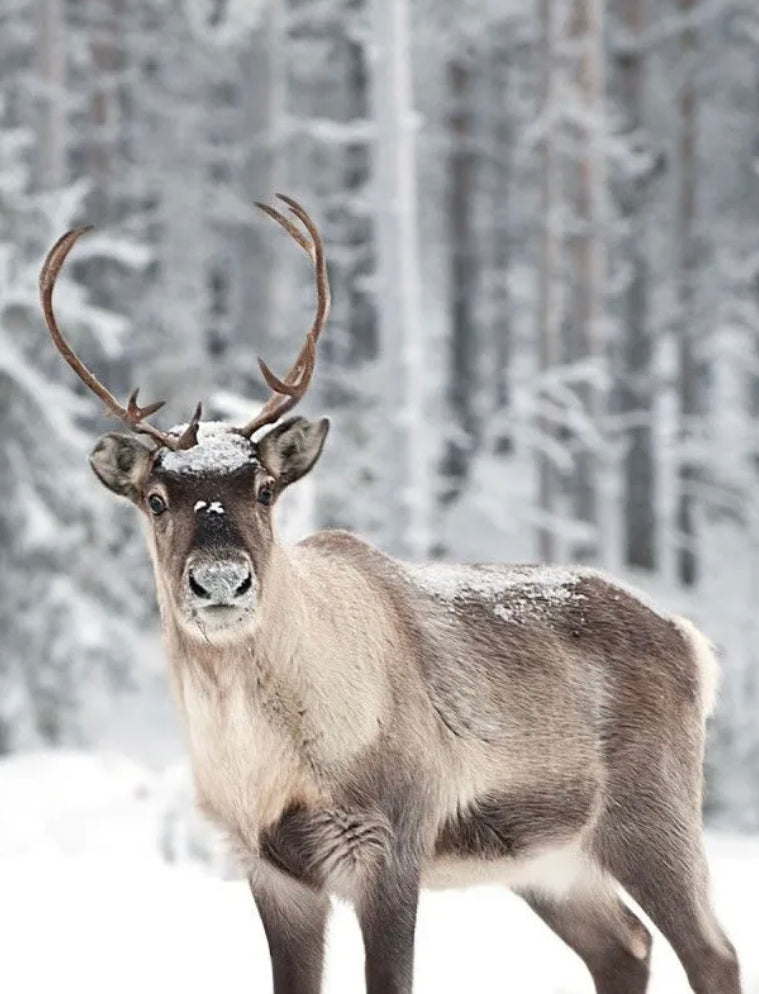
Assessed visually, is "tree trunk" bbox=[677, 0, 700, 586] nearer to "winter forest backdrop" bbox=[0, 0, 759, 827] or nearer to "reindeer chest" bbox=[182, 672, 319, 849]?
"winter forest backdrop" bbox=[0, 0, 759, 827]

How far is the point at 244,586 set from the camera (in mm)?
4207

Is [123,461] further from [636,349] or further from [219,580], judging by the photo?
[636,349]

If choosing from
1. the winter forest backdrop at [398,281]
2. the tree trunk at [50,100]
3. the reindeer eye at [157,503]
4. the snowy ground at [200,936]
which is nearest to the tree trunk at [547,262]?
the winter forest backdrop at [398,281]

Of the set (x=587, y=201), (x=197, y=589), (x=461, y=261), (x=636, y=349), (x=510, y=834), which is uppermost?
(x=587, y=201)

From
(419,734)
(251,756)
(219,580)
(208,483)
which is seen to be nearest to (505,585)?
(419,734)

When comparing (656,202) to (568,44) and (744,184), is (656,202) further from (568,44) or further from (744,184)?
(568,44)

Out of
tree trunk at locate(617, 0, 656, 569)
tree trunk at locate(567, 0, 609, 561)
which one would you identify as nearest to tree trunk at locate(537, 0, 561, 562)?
tree trunk at locate(567, 0, 609, 561)

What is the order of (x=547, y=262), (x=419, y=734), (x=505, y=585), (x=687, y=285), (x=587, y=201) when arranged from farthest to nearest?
(x=687, y=285)
(x=547, y=262)
(x=587, y=201)
(x=505, y=585)
(x=419, y=734)

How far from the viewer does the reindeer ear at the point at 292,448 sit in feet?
15.0

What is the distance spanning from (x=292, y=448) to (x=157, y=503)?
1.38ft

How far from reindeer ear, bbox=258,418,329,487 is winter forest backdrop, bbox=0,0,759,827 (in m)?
4.16

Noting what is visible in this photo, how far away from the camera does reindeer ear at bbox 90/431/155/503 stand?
178 inches

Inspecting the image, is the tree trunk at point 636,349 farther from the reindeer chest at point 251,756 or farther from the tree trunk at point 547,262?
the reindeer chest at point 251,756

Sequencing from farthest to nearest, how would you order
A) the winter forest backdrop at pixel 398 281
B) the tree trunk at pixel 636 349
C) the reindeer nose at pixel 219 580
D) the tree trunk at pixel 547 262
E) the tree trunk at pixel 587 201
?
1. the tree trunk at pixel 636 349
2. the tree trunk at pixel 547 262
3. the tree trunk at pixel 587 201
4. the winter forest backdrop at pixel 398 281
5. the reindeer nose at pixel 219 580
